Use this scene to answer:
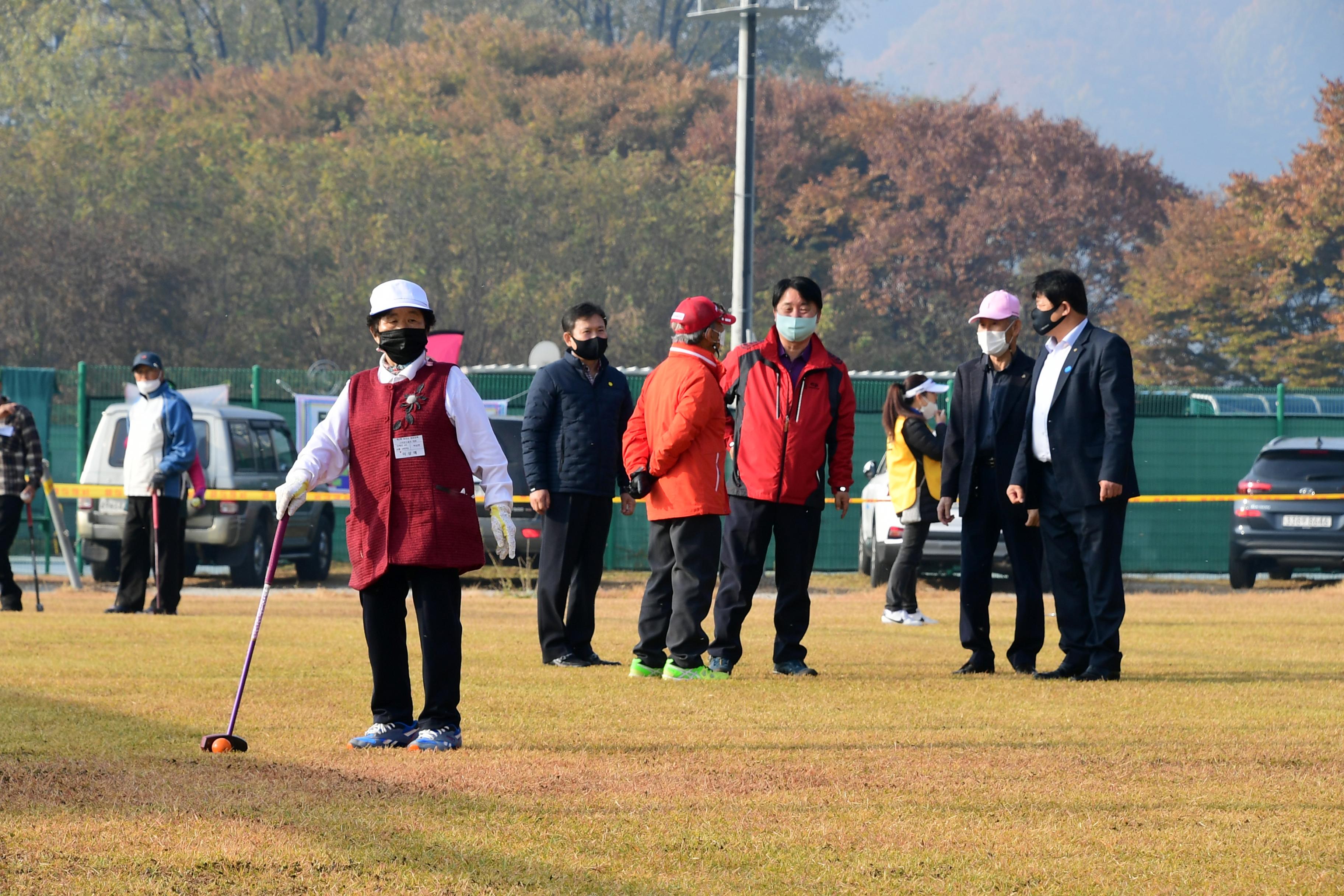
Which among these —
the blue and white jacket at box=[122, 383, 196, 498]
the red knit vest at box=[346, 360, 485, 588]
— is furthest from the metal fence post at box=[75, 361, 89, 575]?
the red knit vest at box=[346, 360, 485, 588]

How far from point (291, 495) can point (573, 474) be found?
129 inches

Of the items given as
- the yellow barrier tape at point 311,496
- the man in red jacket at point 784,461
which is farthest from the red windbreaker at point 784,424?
the yellow barrier tape at point 311,496

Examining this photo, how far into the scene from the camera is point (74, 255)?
39.2 m

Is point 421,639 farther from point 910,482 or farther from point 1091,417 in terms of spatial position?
point 910,482

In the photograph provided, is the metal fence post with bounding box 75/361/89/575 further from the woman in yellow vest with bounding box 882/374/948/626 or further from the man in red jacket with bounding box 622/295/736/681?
the man in red jacket with bounding box 622/295/736/681

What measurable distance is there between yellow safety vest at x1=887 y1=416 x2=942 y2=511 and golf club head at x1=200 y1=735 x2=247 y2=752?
8.32 metres

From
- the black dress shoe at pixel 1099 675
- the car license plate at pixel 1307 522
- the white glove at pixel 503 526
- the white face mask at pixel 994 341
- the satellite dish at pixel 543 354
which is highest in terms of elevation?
the satellite dish at pixel 543 354

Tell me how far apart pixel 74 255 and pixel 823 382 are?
32.7 meters

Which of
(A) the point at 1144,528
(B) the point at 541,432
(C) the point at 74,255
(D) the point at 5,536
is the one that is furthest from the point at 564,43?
(B) the point at 541,432

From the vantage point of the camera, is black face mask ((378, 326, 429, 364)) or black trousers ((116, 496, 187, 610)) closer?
black face mask ((378, 326, 429, 364))

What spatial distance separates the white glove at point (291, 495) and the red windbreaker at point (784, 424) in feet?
9.99

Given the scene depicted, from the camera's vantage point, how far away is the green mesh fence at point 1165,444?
70.1ft

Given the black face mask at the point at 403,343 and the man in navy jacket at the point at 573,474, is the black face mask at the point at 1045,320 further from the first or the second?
the black face mask at the point at 403,343

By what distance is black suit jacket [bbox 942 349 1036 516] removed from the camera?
1003 centimetres
